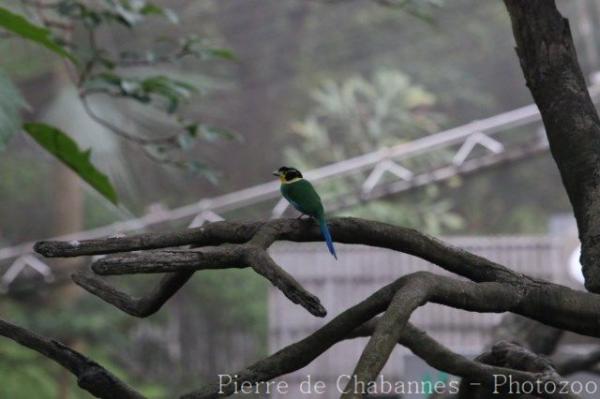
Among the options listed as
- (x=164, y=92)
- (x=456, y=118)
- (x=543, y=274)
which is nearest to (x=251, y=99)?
(x=456, y=118)

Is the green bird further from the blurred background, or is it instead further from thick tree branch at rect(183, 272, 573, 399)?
the blurred background

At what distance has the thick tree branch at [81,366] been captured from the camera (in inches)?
65.0

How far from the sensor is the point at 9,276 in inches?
254

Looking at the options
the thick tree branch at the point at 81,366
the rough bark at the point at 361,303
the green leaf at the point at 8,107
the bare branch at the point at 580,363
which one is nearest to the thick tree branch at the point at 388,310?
the rough bark at the point at 361,303

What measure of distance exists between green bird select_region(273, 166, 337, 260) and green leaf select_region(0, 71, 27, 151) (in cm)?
47

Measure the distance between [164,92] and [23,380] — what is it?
23.0ft

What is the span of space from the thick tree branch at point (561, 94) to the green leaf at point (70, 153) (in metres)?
0.68

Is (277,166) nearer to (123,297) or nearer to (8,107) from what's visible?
(123,297)

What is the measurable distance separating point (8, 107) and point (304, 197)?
0.65 metres

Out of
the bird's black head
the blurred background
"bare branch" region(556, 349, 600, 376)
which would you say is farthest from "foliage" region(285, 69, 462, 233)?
the bird's black head

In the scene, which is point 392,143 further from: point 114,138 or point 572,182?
point 572,182

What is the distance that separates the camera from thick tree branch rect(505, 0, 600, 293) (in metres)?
1.84

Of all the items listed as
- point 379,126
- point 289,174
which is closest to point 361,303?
point 289,174

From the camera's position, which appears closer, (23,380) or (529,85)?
(529,85)
